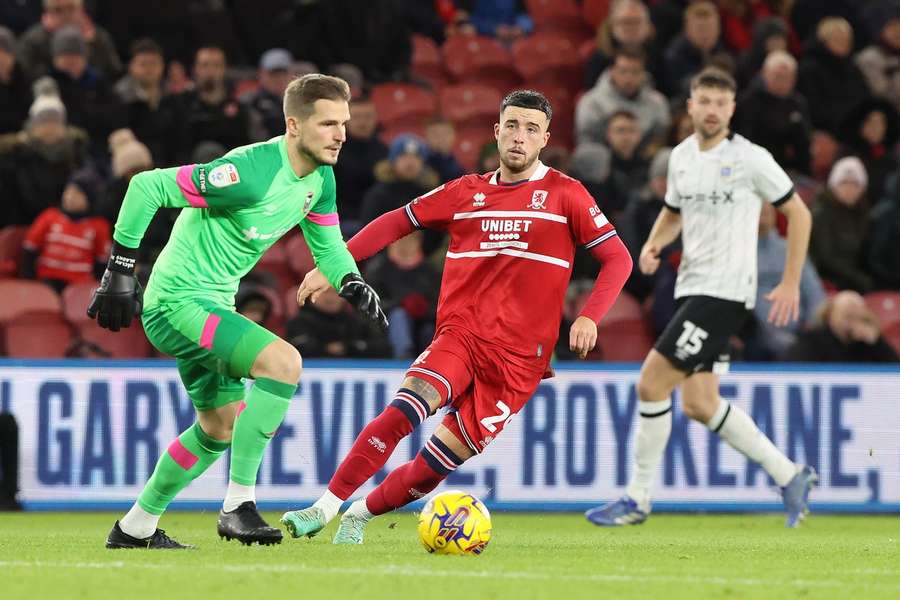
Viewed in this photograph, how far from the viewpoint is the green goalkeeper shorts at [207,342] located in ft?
22.3

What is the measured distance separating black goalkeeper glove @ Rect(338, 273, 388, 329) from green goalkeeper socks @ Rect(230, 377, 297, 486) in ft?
1.64

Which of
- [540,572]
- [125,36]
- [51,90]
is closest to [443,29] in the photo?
[125,36]

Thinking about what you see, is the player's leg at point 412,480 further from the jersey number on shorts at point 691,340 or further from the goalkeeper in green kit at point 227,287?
the jersey number on shorts at point 691,340

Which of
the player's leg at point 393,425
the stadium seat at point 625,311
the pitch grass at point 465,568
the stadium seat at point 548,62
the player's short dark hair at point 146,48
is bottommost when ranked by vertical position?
the pitch grass at point 465,568

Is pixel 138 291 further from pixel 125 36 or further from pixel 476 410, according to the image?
pixel 125 36

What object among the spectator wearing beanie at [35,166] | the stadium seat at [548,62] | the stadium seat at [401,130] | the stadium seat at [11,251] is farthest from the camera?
the stadium seat at [548,62]

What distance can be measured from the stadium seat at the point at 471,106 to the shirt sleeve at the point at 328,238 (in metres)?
8.76

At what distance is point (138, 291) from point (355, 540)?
1634 mm

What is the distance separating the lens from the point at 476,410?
24.5 ft

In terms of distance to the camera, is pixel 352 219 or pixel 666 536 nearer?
pixel 666 536

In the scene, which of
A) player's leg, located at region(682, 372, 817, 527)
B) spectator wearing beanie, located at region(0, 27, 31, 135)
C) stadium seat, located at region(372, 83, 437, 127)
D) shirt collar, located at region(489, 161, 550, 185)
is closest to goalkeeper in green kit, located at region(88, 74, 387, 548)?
Result: shirt collar, located at region(489, 161, 550, 185)

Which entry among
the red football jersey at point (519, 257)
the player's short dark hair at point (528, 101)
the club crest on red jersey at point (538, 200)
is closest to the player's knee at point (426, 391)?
the red football jersey at point (519, 257)

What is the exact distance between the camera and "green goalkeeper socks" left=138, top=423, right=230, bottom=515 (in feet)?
23.4

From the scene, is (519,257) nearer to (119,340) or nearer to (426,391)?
(426,391)
